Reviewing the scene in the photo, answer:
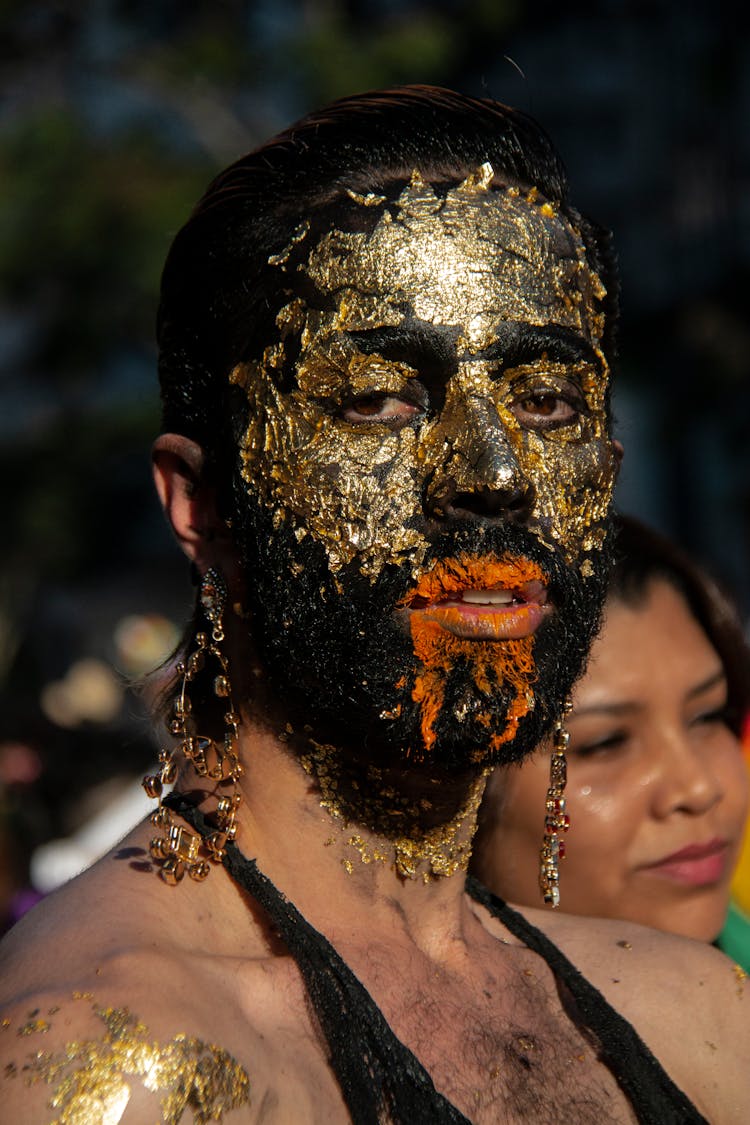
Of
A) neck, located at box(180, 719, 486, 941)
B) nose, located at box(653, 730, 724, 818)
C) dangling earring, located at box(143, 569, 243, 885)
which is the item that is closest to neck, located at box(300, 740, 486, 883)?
neck, located at box(180, 719, 486, 941)

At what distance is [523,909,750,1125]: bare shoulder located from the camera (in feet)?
8.02

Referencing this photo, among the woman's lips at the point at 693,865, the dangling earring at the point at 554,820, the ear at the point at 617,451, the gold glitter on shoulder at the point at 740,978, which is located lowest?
the woman's lips at the point at 693,865

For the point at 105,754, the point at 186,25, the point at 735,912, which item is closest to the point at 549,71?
the point at 186,25

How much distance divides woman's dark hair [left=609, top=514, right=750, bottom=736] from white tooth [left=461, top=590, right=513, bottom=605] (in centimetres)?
104

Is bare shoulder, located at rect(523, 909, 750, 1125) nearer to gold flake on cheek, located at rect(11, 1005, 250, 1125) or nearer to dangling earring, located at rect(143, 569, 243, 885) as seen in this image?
dangling earring, located at rect(143, 569, 243, 885)

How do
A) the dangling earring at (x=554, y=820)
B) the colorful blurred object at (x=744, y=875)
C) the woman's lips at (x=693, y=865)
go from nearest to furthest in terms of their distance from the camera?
the dangling earring at (x=554, y=820), the woman's lips at (x=693, y=865), the colorful blurred object at (x=744, y=875)

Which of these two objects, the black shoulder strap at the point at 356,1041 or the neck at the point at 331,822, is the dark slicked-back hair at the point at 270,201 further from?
the black shoulder strap at the point at 356,1041

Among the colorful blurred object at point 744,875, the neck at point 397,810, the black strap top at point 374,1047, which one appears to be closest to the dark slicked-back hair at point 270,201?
the neck at point 397,810

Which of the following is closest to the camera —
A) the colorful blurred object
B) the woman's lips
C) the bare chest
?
the bare chest

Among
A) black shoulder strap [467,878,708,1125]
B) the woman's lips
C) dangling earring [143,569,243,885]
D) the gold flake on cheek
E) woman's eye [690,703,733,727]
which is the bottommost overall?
the woman's lips

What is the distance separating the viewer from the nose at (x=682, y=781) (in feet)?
10.4

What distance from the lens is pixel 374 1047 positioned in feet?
6.44

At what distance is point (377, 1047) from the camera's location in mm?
1962

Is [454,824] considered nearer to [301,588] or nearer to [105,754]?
[301,588]
